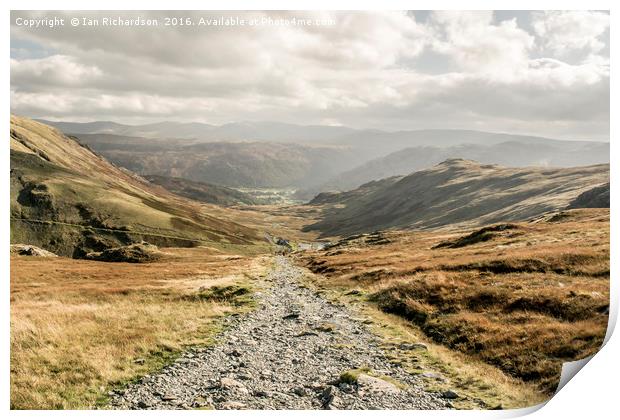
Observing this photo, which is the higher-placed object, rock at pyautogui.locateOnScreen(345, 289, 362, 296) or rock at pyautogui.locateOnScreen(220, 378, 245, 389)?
rock at pyautogui.locateOnScreen(220, 378, 245, 389)

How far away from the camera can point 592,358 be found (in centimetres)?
1880

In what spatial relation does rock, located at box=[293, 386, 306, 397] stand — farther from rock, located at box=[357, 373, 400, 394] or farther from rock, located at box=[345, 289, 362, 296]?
rock, located at box=[345, 289, 362, 296]

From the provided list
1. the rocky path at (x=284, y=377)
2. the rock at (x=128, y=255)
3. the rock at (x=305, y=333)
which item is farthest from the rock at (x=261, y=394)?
the rock at (x=128, y=255)

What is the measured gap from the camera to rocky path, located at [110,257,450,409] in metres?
15.5

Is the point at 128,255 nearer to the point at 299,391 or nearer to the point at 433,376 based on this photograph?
the point at 299,391

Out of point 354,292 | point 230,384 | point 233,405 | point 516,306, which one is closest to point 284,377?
point 230,384

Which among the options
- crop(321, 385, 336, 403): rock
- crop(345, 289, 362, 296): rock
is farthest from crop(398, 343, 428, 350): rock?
crop(345, 289, 362, 296): rock

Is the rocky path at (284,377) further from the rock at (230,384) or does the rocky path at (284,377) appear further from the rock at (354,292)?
the rock at (354,292)

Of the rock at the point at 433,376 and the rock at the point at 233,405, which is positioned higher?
the rock at the point at 233,405

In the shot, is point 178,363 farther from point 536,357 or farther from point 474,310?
point 474,310

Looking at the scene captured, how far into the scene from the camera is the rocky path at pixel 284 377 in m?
15.5
